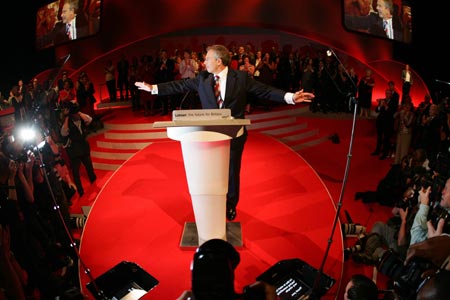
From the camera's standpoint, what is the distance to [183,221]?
357 cm

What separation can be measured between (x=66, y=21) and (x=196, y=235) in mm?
9277

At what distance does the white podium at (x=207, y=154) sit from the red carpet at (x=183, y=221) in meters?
0.37

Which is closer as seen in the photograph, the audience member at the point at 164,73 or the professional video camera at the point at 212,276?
the professional video camera at the point at 212,276

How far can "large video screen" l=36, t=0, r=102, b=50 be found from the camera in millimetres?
9805

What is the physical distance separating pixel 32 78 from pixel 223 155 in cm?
910

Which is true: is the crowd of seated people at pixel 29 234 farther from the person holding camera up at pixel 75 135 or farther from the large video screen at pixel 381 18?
the large video screen at pixel 381 18

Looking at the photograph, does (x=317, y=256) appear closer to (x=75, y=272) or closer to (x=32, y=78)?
(x=75, y=272)

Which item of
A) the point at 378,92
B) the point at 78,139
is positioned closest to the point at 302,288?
the point at 78,139

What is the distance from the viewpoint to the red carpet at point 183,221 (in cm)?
305

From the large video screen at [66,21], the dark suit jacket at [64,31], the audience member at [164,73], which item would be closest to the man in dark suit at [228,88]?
the audience member at [164,73]

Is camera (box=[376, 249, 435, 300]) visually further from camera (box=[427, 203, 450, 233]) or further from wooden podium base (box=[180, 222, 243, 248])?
wooden podium base (box=[180, 222, 243, 248])

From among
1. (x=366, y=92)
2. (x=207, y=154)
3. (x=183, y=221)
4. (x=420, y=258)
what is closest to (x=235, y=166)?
(x=207, y=154)

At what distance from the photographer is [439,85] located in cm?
962

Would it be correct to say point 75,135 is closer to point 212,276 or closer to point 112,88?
point 212,276
